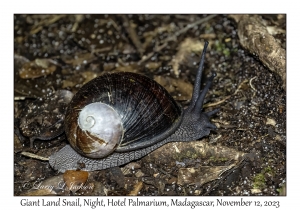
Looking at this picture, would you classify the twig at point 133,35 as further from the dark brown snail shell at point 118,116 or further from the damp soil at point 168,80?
the dark brown snail shell at point 118,116

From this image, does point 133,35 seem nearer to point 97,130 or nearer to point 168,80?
point 168,80

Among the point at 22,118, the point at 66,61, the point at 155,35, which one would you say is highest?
the point at 155,35

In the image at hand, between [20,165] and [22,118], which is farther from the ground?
[22,118]

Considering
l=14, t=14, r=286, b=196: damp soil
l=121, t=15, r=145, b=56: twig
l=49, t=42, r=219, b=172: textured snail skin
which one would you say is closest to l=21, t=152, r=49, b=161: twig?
l=14, t=14, r=286, b=196: damp soil

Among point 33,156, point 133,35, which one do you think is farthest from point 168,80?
point 33,156

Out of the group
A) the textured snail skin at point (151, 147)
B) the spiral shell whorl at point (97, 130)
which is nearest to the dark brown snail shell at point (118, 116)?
the spiral shell whorl at point (97, 130)

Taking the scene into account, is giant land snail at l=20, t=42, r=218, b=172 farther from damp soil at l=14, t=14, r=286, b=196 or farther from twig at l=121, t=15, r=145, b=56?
twig at l=121, t=15, r=145, b=56

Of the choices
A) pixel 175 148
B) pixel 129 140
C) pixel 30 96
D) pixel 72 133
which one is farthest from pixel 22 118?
pixel 175 148

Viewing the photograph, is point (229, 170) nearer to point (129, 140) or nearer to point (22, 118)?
point (129, 140)
